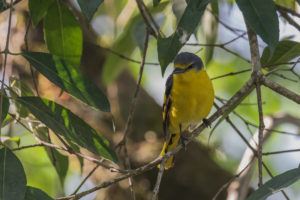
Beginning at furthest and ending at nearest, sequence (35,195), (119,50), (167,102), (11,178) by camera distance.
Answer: (119,50) < (167,102) < (35,195) < (11,178)

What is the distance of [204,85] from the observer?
10.3 feet

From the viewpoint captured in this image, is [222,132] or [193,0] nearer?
[193,0]

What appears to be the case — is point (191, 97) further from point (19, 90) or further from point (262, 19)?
point (262, 19)

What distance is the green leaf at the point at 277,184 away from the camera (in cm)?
148

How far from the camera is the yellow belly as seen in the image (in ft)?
10.2

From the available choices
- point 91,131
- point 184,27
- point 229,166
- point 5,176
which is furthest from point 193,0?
point 229,166

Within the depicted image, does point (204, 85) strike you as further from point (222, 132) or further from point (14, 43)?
point (222, 132)

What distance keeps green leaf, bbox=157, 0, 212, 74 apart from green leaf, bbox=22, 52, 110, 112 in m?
0.35

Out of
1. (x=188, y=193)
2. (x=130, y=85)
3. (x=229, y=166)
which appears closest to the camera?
(x=188, y=193)

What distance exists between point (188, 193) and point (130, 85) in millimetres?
1428

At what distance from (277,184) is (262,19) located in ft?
2.39

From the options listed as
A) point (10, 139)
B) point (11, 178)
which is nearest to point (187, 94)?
point (10, 139)

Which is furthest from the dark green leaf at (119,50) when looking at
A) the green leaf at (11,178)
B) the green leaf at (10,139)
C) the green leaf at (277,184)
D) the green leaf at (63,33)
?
the green leaf at (277,184)

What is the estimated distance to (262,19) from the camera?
6.07 ft
